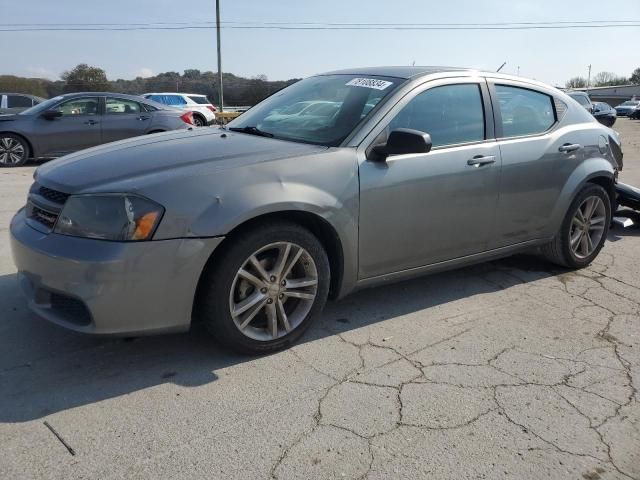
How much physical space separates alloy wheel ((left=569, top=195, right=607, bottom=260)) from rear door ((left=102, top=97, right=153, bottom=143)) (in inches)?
343

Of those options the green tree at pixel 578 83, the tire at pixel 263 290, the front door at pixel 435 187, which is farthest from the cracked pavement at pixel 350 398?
the green tree at pixel 578 83

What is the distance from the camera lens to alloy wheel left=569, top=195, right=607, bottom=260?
4840 millimetres

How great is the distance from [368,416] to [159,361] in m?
1.21

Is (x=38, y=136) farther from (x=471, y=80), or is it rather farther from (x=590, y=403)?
(x=590, y=403)

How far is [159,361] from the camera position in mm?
3162

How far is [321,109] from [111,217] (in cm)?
171

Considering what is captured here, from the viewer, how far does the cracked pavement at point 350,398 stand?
7.82 ft

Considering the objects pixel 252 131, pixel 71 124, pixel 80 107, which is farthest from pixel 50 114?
pixel 252 131

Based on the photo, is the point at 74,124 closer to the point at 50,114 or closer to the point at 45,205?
the point at 50,114

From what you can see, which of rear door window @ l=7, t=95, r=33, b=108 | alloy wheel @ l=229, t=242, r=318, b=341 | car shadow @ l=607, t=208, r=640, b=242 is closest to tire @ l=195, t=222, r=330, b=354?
alloy wheel @ l=229, t=242, r=318, b=341

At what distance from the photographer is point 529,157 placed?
425 centimetres

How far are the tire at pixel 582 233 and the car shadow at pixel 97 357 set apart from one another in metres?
1.26

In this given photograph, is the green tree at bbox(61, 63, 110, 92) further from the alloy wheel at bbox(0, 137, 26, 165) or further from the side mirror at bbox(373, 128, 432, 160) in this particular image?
the side mirror at bbox(373, 128, 432, 160)

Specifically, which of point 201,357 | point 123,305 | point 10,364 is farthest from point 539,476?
point 10,364
